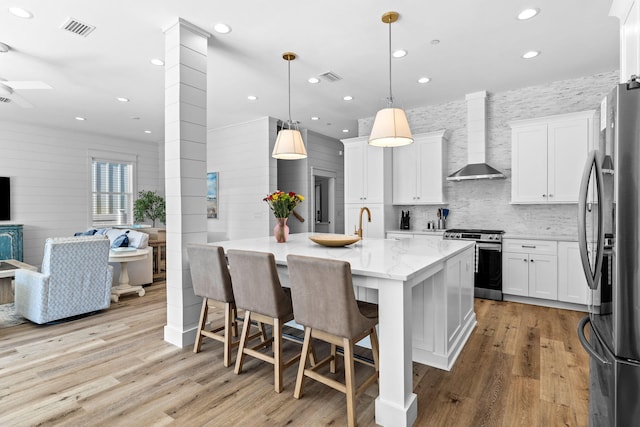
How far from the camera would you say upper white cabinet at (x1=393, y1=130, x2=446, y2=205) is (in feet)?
17.1

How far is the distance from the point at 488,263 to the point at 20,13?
5.60m

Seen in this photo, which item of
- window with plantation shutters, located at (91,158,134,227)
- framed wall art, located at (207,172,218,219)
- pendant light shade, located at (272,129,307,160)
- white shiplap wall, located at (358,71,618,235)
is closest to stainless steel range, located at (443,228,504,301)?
white shiplap wall, located at (358,71,618,235)

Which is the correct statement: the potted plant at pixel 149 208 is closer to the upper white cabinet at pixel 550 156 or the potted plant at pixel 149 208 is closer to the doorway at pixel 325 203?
the doorway at pixel 325 203

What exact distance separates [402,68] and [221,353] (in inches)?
145

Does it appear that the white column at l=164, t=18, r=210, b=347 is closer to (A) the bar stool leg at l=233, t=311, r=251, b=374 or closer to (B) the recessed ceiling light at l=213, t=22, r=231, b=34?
(B) the recessed ceiling light at l=213, t=22, r=231, b=34

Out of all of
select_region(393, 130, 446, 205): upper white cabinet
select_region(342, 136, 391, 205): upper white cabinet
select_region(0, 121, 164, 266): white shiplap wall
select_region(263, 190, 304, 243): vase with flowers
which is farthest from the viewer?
select_region(0, 121, 164, 266): white shiplap wall

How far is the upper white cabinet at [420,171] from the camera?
522 centimetres

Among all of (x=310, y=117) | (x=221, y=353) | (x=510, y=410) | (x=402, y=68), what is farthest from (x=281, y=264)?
(x=310, y=117)

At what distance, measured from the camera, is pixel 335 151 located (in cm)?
831

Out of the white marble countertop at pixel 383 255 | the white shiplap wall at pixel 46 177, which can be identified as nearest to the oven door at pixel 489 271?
the white marble countertop at pixel 383 255

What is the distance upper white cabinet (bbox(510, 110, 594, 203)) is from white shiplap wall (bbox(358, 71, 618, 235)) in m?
0.32

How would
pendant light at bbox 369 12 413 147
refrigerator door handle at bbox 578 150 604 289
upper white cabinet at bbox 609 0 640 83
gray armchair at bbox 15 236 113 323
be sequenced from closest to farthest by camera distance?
refrigerator door handle at bbox 578 150 604 289, upper white cabinet at bbox 609 0 640 83, pendant light at bbox 369 12 413 147, gray armchair at bbox 15 236 113 323

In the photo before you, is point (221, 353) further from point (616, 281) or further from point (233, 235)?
point (233, 235)

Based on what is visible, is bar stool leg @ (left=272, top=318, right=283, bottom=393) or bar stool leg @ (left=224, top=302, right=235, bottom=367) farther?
bar stool leg @ (left=224, top=302, right=235, bottom=367)
